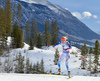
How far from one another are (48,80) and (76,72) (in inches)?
524

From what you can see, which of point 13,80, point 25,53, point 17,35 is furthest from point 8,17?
point 13,80

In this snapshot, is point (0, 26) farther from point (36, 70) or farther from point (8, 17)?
point (36, 70)

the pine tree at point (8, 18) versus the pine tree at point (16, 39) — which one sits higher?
the pine tree at point (8, 18)

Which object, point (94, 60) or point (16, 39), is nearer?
point (94, 60)

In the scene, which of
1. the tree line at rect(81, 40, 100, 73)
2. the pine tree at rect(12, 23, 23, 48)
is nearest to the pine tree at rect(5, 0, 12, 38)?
the pine tree at rect(12, 23, 23, 48)

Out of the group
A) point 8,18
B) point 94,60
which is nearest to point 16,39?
point 8,18

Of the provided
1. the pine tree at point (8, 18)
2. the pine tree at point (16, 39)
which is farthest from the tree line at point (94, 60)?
the pine tree at point (8, 18)

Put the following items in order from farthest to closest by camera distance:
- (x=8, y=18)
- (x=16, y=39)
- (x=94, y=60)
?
(x=8, y=18), (x=16, y=39), (x=94, y=60)

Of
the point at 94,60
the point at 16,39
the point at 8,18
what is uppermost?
the point at 8,18

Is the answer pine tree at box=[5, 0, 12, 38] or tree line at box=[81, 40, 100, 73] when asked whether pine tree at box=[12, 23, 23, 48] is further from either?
tree line at box=[81, 40, 100, 73]

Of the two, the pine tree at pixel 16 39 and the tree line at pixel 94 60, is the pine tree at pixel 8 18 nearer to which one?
the pine tree at pixel 16 39

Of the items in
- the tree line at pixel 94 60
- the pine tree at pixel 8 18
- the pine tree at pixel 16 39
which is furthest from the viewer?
the pine tree at pixel 8 18

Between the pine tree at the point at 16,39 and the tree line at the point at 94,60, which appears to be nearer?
the tree line at the point at 94,60

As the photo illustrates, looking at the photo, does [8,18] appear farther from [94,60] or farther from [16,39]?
[94,60]
